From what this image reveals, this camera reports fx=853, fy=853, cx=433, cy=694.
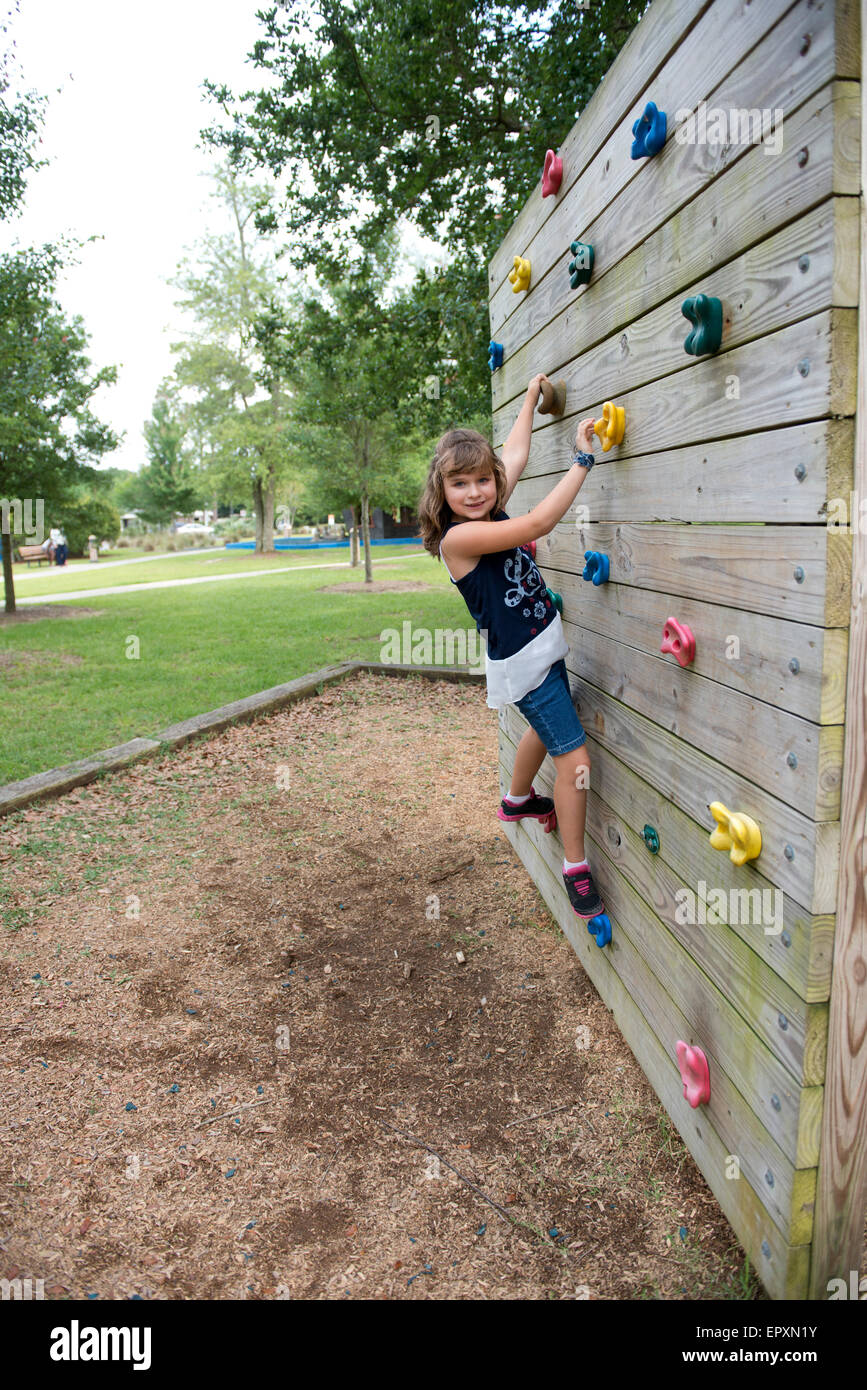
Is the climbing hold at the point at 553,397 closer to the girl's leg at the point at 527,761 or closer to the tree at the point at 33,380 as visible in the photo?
the girl's leg at the point at 527,761

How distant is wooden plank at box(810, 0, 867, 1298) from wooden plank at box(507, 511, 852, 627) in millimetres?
45

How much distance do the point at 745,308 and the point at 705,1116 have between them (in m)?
1.86

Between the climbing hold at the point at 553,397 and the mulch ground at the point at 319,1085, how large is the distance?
2.11 metres

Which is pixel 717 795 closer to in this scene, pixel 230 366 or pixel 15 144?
pixel 15 144

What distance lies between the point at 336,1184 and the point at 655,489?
2.04m

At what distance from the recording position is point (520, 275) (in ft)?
11.3

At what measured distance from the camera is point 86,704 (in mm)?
7980

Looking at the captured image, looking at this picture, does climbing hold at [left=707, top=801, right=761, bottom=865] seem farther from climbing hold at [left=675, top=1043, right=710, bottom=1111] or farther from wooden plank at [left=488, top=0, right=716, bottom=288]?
wooden plank at [left=488, top=0, right=716, bottom=288]

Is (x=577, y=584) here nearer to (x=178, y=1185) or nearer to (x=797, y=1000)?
(x=797, y=1000)

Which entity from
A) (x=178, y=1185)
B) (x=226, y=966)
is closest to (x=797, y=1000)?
(x=178, y=1185)

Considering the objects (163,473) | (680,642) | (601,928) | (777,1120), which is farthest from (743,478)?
(163,473)

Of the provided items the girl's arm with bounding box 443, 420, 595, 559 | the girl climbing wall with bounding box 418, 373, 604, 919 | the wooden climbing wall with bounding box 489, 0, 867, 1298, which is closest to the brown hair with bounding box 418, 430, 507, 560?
the girl climbing wall with bounding box 418, 373, 604, 919

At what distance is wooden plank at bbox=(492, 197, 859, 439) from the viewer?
1.39 meters

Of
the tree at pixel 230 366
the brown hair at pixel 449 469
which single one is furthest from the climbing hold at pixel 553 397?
the tree at pixel 230 366
